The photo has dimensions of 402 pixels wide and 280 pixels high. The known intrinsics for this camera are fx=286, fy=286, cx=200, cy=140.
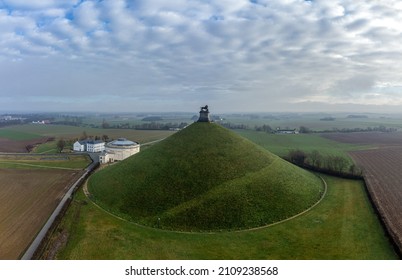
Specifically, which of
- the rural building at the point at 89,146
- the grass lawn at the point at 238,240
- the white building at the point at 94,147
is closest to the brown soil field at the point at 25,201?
the grass lawn at the point at 238,240

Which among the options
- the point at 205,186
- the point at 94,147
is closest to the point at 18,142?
the point at 94,147

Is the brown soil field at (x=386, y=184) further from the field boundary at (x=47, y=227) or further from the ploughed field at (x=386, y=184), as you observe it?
the field boundary at (x=47, y=227)

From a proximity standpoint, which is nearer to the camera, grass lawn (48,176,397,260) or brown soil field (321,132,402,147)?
grass lawn (48,176,397,260)

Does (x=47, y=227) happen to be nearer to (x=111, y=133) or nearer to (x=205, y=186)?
(x=205, y=186)

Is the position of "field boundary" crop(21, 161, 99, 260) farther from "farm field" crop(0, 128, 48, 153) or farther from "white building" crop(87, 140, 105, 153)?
"farm field" crop(0, 128, 48, 153)

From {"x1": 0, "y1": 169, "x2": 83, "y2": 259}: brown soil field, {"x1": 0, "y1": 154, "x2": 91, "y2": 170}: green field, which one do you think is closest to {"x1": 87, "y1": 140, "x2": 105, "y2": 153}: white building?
{"x1": 0, "y1": 154, "x2": 91, "y2": 170}: green field

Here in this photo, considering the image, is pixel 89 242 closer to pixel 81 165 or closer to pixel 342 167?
pixel 81 165
